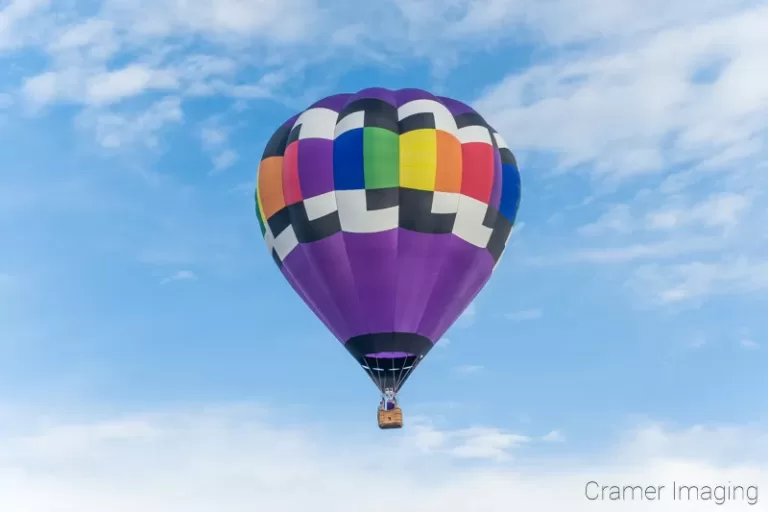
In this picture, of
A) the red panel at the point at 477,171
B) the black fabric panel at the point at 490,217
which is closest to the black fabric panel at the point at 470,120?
the red panel at the point at 477,171

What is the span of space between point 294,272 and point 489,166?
18.2 feet

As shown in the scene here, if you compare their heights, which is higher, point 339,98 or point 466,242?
point 339,98

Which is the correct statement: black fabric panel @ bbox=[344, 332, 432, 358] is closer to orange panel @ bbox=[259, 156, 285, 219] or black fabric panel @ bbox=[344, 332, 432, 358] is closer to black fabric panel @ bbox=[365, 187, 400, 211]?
black fabric panel @ bbox=[365, 187, 400, 211]

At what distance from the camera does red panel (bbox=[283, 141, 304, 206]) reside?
26.7 metres

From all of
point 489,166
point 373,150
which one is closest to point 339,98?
point 373,150

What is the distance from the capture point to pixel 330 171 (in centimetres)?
2633

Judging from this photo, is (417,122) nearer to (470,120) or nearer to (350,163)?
(470,120)

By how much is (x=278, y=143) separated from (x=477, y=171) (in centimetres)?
512

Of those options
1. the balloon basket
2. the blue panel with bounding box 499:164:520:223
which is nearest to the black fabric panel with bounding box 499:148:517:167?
the blue panel with bounding box 499:164:520:223

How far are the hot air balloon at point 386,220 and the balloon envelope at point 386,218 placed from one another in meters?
0.02

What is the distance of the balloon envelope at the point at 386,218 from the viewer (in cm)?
2608

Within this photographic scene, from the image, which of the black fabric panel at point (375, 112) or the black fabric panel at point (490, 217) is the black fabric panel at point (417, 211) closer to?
the black fabric panel at point (490, 217)

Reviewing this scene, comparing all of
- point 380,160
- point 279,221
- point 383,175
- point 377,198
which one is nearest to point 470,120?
point 380,160

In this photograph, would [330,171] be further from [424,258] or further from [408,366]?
[408,366]
